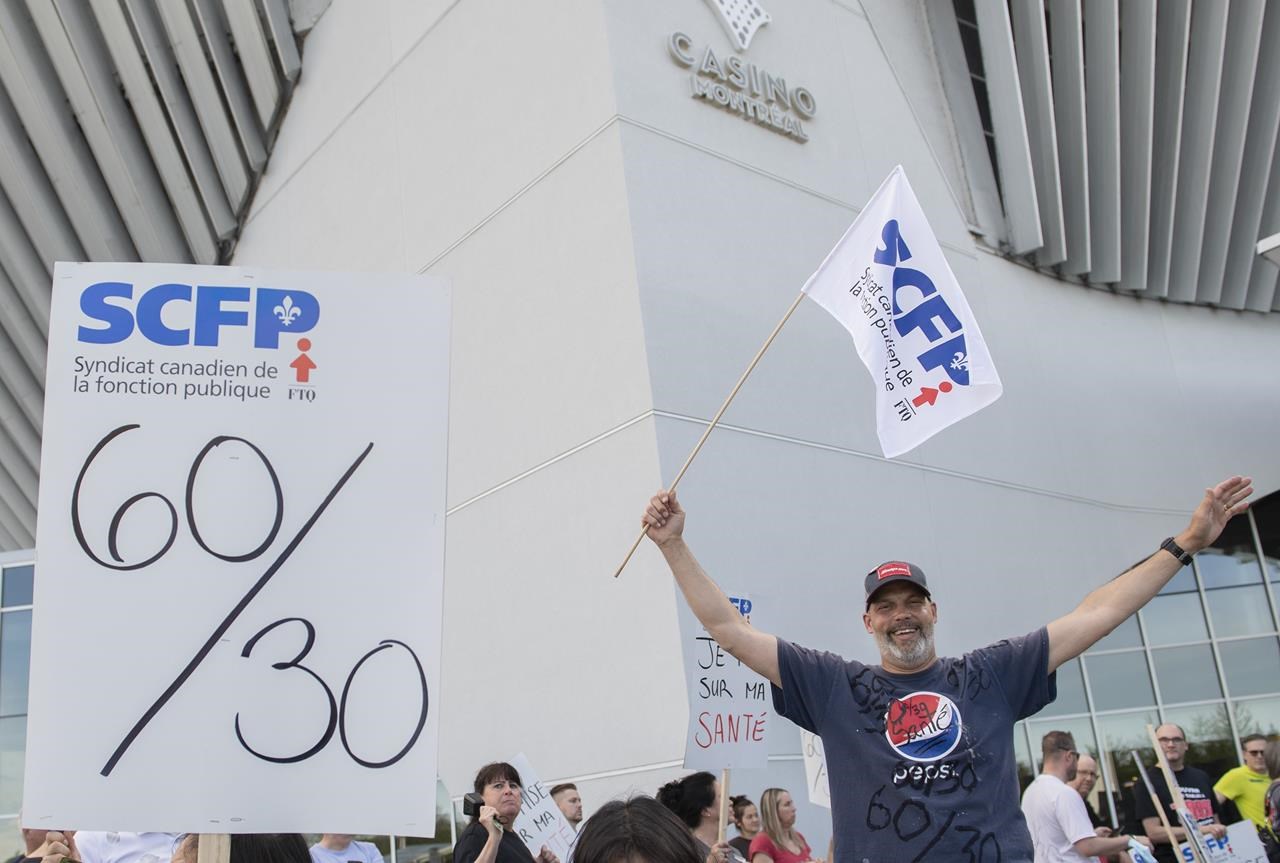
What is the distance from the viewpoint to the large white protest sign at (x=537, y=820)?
636 centimetres

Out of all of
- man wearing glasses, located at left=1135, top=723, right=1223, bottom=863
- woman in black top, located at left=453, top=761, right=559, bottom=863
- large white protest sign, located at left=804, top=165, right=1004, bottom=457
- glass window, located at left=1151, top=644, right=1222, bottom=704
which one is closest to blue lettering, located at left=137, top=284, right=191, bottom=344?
large white protest sign, located at left=804, top=165, right=1004, bottom=457

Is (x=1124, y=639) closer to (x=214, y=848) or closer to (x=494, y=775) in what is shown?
(x=494, y=775)

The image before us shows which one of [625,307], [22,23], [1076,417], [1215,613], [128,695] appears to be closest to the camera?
[128,695]

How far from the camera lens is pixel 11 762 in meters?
13.9

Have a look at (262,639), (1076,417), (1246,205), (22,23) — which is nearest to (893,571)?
(262,639)

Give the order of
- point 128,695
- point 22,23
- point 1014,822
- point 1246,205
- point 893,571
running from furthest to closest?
point 1246,205 < point 22,23 < point 893,571 < point 1014,822 < point 128,695

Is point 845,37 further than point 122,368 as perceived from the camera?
Yes

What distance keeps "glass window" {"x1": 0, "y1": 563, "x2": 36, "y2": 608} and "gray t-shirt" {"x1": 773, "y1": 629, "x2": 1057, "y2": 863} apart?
13.3 m

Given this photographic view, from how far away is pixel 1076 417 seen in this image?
13.6 meters

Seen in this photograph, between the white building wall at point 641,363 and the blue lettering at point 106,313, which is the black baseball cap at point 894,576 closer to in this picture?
the blue lettering at point 106,313

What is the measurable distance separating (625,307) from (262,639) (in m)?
6.47

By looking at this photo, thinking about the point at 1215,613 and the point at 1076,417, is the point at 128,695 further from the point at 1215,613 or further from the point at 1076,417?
the point at 1215,613

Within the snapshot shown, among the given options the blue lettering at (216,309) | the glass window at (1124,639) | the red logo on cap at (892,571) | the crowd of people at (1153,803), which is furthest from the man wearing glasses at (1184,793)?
the glass window at (1124,639)

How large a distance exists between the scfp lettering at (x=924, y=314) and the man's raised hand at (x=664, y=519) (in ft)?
4.18
